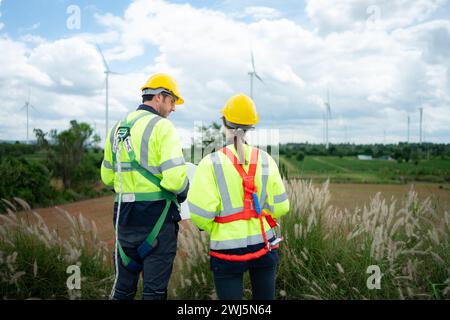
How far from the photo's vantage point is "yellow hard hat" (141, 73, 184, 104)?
4508 mm

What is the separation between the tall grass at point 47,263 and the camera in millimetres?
5148

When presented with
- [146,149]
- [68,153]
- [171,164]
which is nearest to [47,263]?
[146,149]

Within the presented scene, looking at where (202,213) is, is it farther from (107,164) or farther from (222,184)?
(107,164)

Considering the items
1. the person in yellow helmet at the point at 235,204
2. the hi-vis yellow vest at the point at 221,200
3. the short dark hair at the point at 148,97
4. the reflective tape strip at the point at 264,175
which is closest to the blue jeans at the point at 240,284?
the person in yellow helmet at the point at 235,204

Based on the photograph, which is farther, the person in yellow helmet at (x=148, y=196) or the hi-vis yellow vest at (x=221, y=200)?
the person in yellow helmet at (x=148, y=196)

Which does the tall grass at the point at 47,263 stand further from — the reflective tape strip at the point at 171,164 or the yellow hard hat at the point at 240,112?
the yellow hard hat at the point at 240,112

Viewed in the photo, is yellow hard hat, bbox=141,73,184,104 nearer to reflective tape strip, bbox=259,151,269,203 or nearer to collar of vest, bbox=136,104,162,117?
collar of vest, bbox=136,104,162,117

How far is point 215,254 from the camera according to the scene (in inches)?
144

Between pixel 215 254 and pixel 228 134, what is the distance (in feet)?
3.58

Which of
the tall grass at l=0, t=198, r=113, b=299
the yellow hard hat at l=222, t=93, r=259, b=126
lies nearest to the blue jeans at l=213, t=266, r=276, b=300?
the yellow hard hat at l=222, t=93, r=259, b=126

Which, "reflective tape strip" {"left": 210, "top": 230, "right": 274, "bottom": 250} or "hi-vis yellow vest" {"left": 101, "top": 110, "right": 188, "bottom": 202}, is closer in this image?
"reflective tape strip" {"left": 210, "top": 230, "right": 274, "bottom": 250}

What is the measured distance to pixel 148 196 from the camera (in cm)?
421

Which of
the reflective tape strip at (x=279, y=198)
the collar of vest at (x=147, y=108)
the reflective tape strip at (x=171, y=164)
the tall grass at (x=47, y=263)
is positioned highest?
the collar of vest at (x=147, y=108)
